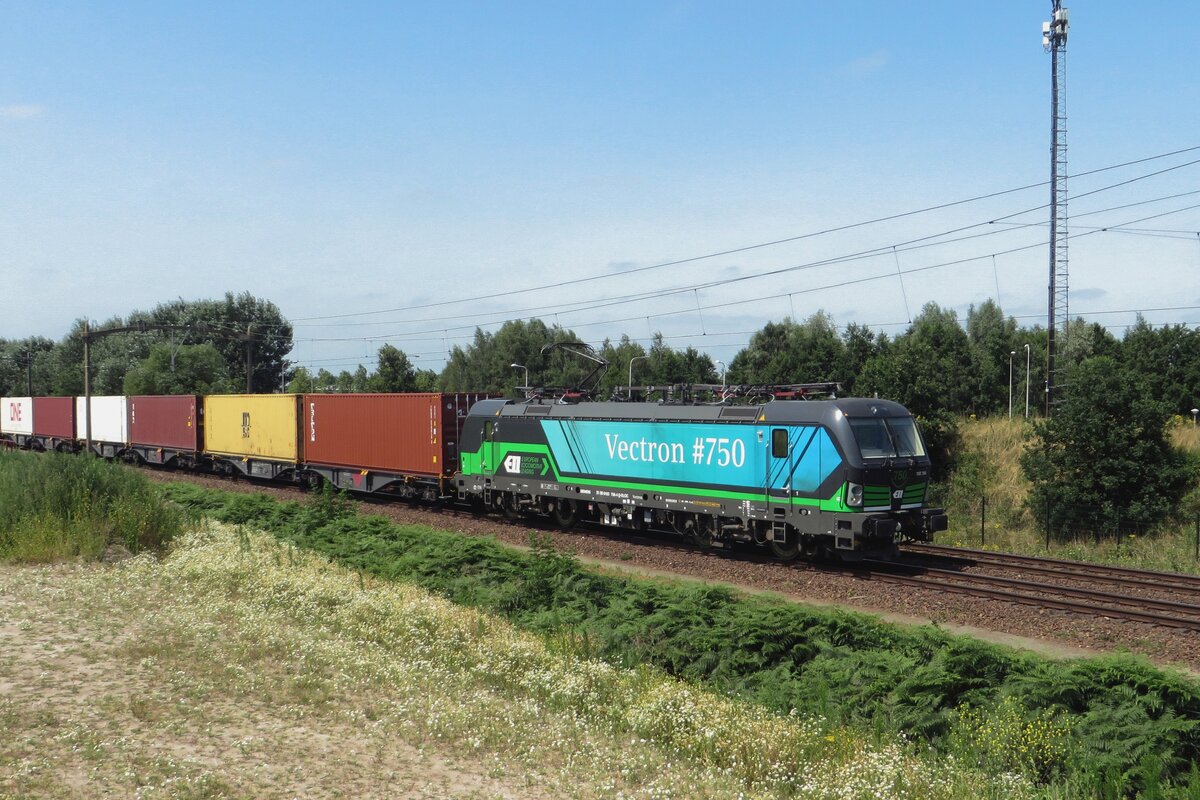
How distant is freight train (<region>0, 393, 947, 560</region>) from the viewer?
1867cm

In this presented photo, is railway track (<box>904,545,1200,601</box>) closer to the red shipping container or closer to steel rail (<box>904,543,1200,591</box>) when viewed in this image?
steel rail (<box>904,543,1200,591</box>)

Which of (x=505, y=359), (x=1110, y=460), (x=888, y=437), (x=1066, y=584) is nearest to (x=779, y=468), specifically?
(x=888, y=437)

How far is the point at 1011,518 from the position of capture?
29.0 meters

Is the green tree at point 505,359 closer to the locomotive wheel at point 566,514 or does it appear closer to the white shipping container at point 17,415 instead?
the white shipping container at point 17,415

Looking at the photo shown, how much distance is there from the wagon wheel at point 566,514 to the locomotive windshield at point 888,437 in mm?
9138

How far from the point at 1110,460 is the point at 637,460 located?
1406 centimetres

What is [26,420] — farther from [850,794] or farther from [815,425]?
[850,794]

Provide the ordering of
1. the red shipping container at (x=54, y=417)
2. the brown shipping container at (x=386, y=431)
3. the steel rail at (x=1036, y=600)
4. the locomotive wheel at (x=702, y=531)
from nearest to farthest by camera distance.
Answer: the steel rail at (x=1036, y=600)
the locomotive wheel at (x=702, y=531)
the brown shipping container at (x=386, y=431)
the red shipping container at (x=54, y=417)

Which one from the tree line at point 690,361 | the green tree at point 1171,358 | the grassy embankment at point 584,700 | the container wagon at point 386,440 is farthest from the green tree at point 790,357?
the grassy embankment at point 584,700

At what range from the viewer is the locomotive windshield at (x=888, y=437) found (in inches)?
731

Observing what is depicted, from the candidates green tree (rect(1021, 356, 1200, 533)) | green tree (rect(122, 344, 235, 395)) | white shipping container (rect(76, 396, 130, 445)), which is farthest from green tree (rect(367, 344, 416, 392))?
green tree (rect(1021, 356, 1200, 533))

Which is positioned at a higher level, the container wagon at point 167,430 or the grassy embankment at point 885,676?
the container wagon at point 167,430

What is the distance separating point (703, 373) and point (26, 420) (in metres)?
47.9

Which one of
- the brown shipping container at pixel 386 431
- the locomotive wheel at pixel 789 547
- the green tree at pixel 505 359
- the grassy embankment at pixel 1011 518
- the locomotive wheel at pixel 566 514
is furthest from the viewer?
the green tree at pixel 505 359
